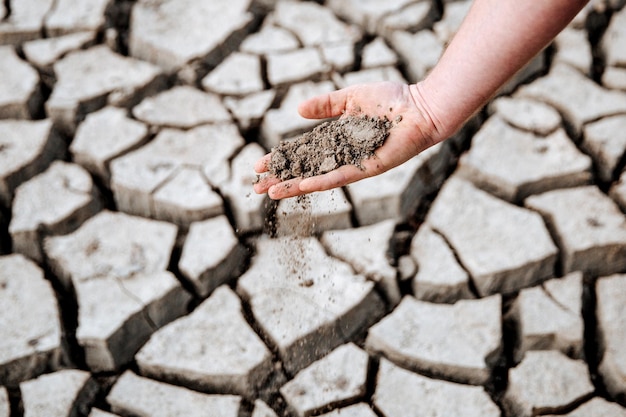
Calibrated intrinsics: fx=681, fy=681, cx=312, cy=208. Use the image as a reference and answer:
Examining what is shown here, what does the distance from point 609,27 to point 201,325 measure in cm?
214

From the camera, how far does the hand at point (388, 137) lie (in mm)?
1821

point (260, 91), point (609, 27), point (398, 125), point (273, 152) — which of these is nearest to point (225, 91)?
point (260, 91)

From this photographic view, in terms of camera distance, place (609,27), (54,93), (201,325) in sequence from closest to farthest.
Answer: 1. (201,325)
2. (54,93)
3. (609,27)

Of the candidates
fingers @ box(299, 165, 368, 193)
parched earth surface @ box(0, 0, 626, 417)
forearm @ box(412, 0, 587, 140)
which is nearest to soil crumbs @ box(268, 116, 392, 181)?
fingers @ box(299, 165, 368, 193)

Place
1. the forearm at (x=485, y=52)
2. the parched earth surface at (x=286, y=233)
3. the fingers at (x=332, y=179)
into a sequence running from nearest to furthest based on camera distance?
the forearm at (x=485, y=52)
the fingers at (x=332, y=179)
the parched earth surface at (x=286, y=233)

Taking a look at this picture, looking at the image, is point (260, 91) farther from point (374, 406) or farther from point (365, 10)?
point (374, 406)

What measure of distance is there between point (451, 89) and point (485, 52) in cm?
14

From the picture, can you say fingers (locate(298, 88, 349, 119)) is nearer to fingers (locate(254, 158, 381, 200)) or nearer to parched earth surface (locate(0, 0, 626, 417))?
fingers (locate(254, 158, 381, 200))

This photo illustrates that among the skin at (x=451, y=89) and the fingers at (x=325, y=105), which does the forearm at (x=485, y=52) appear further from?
the fingers at (x=325, y=105)

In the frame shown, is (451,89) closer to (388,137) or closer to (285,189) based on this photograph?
(388,137)

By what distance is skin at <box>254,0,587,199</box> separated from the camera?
154cm

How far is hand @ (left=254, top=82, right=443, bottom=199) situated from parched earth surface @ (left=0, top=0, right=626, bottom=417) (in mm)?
384

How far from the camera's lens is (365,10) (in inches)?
119

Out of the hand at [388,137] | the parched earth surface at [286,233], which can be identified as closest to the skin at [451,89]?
the hand at [388,137]
